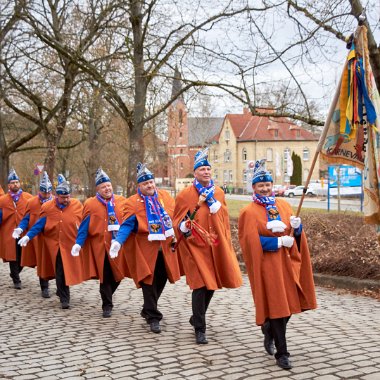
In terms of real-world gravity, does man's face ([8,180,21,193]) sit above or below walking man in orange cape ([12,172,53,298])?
above

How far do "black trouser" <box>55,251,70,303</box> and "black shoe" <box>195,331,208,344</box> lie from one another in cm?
304

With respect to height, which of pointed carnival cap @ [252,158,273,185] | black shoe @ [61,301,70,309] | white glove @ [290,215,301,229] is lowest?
black shoe @ [61,301,70,309]

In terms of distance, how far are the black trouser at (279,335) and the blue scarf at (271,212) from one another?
817 millimetres

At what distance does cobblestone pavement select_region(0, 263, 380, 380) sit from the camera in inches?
226

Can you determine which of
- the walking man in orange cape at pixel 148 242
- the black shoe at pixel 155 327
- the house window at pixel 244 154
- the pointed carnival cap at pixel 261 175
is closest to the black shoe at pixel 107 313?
the walking man in orange cape at pixel 148 242

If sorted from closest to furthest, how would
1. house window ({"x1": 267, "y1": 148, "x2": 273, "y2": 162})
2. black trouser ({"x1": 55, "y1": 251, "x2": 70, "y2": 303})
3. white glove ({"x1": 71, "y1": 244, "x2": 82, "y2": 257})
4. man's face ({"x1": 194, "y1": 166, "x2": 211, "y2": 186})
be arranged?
man's face ({"x1": 194, "y1": 166, "x2": 211, "y2": 186})
white glove ({"x1": 71, "y1": 244, "x2": 82, "y2": 257})
black trouser ({"x1": 55, "y1": 251, "x2": 70, "y2": 303})
house window ({"x1": 267, "y1": 148, "x2": 273, "y2": 162})

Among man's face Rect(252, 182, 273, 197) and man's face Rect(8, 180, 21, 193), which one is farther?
man's face Rect(8, 180, 21, 193)

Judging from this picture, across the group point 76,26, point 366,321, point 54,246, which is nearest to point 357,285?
point 366,321

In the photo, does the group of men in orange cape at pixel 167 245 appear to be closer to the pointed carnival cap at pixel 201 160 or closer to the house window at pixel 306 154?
the pointed carnival cap at pixel 201 160

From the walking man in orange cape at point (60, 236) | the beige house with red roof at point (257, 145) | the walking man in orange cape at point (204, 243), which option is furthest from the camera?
the beige house with red roof at point (257, 145)

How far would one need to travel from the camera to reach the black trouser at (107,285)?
8624 millimetres

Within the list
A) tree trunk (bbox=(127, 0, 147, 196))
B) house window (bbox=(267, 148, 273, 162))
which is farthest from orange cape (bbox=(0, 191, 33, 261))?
house window (bbox=(267, 148, 273, 162))

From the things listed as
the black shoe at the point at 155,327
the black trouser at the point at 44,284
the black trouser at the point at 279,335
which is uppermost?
the black trouser at the point at 279,335

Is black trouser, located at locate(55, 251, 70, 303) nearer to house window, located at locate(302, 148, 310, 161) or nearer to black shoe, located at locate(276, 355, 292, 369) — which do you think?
black shoe, located at locate(276, 355, 292, 369)
